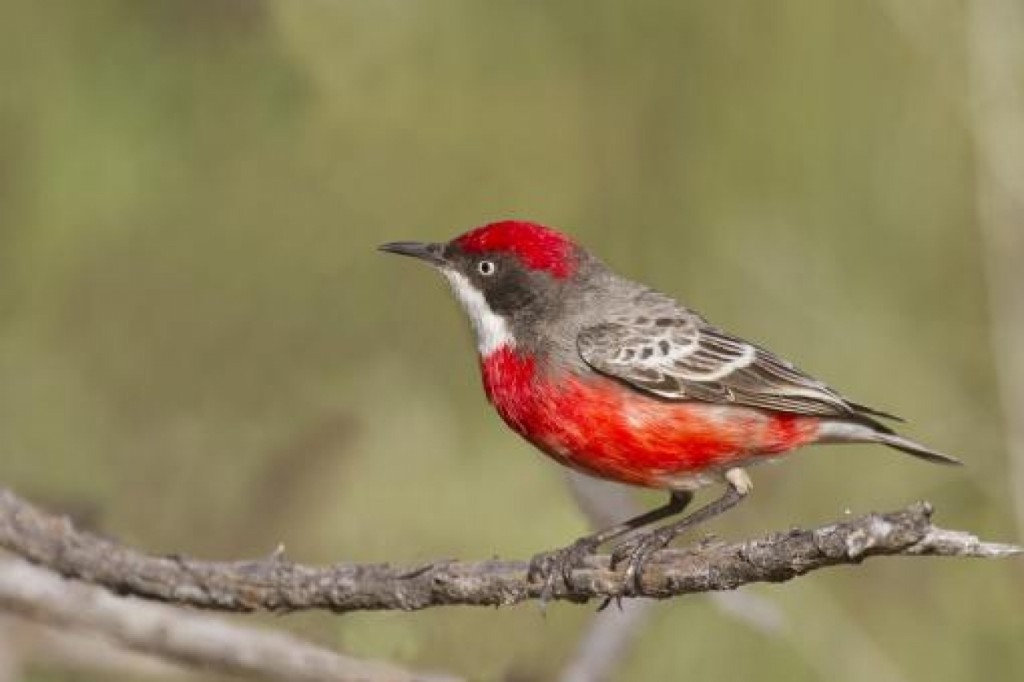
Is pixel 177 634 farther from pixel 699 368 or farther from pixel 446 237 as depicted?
pixel 446 237

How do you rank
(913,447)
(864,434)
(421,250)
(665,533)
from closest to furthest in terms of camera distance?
(665,533)
(913,447)
(864,434)
(421,250)

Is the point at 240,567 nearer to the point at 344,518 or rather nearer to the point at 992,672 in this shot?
the point at 344,518

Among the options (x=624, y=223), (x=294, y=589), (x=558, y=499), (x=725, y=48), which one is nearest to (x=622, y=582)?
(x=294, y=589)

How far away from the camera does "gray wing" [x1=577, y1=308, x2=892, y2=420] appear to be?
5953mm

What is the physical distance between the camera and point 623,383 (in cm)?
591

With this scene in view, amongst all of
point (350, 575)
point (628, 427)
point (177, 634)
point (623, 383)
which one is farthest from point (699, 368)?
point (177, 634)

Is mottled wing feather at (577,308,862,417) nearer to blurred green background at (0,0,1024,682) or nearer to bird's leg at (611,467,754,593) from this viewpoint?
bird's leg at (611,467,754,593)

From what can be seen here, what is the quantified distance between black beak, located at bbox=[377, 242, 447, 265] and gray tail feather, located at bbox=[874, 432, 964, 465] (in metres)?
1.79


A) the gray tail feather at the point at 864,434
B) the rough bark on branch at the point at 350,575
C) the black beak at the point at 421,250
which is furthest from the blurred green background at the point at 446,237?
the rough bark on branch at the point at 350,575

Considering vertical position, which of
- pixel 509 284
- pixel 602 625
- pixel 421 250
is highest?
pixel 421 250

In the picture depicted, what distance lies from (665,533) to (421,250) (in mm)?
1595

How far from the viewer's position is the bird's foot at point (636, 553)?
197 inches

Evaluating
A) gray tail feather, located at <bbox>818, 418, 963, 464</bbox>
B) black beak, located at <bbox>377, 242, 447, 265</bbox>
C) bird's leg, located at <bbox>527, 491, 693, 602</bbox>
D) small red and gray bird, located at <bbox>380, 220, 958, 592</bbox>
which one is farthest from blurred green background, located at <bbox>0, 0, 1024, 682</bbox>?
gray tail feather, located at <bbox>818, 418, 963, 464</bbox>

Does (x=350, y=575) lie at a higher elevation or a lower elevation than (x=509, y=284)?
lower
